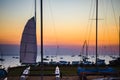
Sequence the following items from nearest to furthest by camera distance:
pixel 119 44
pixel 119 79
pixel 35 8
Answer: pixel 119 79 < pixel 35 8 < pixel 119 44

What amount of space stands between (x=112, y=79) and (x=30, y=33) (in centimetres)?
715

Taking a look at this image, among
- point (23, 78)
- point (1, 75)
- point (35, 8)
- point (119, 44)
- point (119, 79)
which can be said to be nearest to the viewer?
point (119, 79)

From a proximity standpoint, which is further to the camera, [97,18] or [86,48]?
[86,48]

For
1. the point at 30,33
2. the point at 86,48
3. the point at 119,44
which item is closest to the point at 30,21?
the point at 30,33

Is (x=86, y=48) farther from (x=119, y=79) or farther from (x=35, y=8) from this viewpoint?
(x=119, y=79)

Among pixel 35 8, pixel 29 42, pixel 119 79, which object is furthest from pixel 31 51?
pixel 119 79

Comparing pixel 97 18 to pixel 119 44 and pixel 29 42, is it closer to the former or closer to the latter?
pixel 29 42

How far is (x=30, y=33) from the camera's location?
20.3m

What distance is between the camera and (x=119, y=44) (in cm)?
3844

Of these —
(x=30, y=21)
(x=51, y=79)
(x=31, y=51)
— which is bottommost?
(x=51, y=79)

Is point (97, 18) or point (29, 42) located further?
point (97, 18)

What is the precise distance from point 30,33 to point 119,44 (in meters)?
19.9

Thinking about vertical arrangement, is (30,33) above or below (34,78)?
above

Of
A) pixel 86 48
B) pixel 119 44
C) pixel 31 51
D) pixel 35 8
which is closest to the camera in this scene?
pixel 31 51
